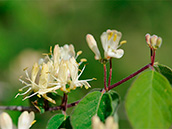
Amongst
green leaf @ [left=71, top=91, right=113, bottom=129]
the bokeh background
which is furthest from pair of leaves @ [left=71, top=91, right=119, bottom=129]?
the bokeh background

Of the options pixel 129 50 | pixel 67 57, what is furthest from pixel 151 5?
pixel 67 57

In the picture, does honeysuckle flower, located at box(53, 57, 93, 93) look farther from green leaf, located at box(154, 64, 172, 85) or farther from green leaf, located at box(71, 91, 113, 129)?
green leaf, located at box(154, 64, 172, 85)

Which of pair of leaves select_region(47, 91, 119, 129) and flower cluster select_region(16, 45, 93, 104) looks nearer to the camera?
pair of leaves select_region(47, 91, 119, 129)

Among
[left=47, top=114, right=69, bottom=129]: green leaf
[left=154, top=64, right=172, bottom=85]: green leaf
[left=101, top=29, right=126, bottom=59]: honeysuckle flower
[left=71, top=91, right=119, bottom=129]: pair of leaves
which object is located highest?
[left=101, top=29, right=126, bottom=59]: honeysuckle flower

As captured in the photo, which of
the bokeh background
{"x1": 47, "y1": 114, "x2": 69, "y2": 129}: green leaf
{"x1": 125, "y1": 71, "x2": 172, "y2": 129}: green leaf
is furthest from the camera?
the bokeh background

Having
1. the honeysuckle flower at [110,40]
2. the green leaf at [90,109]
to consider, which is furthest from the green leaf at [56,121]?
the honeysuckle flower at [110,40]

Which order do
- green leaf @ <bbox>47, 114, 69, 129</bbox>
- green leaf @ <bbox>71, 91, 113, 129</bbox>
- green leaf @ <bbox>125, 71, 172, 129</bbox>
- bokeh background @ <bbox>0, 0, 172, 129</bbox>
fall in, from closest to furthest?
green leaf @ <bbox>125, 71, 172, 129</bbox>
green leaf @ <bbox>71, 91, 113, 129</bbox>
green leaf @ <bbox>47, 114, 69, 129</bbox>
bokeh background @ <bbox>0, 0, 172, 129</bbox>

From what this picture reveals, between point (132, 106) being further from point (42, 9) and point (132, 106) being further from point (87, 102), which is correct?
point (42, 9)

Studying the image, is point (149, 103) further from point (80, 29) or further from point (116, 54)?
point (80, 29)
